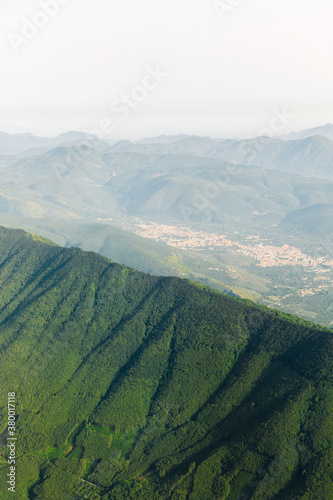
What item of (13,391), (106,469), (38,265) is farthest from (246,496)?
(38,265)

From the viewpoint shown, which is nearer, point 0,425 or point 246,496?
point 246,496

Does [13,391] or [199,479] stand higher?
[13,391]

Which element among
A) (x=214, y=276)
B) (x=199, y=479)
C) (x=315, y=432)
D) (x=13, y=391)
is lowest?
(x=214, y=276)

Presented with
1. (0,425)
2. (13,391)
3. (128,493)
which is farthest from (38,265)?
(128,493)

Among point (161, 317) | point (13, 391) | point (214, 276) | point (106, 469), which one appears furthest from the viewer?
point (214, 276)

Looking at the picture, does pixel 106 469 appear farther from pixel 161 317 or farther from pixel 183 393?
pixel 161 317

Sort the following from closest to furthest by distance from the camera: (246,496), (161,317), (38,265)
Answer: (246,496)
(161,317)
(38,265)

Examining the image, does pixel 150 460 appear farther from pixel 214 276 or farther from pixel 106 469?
pixel 214 276
